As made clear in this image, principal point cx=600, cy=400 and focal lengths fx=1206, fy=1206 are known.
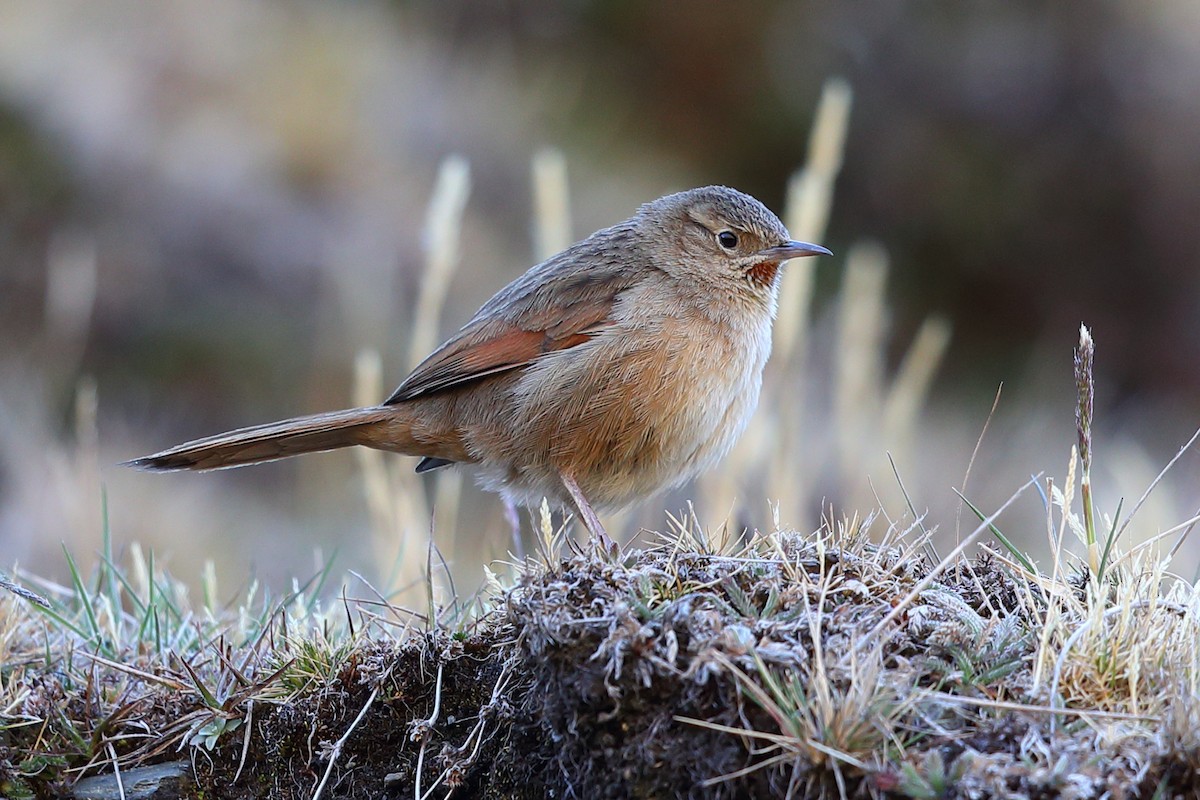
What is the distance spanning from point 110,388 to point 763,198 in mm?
6957

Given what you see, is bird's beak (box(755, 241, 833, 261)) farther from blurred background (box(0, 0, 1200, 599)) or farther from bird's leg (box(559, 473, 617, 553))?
blurred background (box(0, 0, 1200, 599))

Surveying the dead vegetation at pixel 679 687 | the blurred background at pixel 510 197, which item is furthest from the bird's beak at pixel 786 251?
the blurred background at pixel 510 197

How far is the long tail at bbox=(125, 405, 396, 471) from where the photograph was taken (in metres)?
4.38

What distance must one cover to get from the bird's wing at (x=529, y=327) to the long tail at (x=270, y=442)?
0.66 feet

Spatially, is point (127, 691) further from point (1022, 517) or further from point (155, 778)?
point (1022, 517)

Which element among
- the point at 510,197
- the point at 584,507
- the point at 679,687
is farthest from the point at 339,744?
the point at 510,197

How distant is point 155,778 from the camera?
10.1 feet

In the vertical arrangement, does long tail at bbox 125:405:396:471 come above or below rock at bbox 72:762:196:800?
above

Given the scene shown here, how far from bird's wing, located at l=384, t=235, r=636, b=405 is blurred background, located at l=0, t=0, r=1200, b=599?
302 cm

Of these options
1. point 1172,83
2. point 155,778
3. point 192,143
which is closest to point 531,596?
point 155,778

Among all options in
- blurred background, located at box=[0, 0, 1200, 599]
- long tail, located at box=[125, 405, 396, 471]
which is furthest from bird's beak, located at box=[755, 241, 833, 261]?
blurred background, located at box=[0, 0, 1200, 599]

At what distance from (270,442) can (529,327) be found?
1.09m

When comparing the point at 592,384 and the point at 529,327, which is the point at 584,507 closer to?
the point at 592,384

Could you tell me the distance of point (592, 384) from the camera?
4441mm
